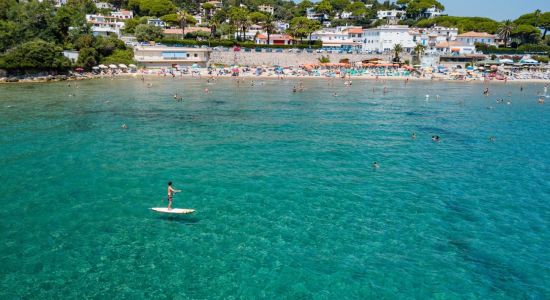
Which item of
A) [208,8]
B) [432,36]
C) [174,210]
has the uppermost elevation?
[208,8]

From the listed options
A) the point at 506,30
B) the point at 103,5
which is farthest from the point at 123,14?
the point at 506,30

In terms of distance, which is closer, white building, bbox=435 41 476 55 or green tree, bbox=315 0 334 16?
white building, bbox=435 41 476 55

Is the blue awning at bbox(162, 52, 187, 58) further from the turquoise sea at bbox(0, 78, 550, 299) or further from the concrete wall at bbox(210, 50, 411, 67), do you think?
the turquoise sea at bbox(0, 78, 550, 299)

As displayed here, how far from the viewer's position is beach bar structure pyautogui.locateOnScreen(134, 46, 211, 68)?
92.7 m

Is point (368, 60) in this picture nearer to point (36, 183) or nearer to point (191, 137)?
point (191, 137)

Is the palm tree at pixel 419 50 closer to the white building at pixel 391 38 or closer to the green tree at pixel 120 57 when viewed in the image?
the white building at pixel 391 38

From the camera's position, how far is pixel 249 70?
9512cm

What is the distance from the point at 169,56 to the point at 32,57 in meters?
29.9

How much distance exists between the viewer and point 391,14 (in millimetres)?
192875

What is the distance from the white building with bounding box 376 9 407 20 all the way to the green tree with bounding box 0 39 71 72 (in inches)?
6173

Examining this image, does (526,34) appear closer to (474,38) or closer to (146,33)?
(474,38)

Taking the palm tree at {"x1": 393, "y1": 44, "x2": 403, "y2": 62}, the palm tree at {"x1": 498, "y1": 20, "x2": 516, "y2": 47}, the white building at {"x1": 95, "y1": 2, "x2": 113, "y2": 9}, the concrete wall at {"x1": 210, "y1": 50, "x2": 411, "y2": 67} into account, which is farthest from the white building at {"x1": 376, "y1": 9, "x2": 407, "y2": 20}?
the white building at {"x1": 95, "y1": 2, "x2": 113, "y2": 9}

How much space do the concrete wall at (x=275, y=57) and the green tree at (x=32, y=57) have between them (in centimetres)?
3628

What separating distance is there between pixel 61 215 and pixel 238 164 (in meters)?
12.9
